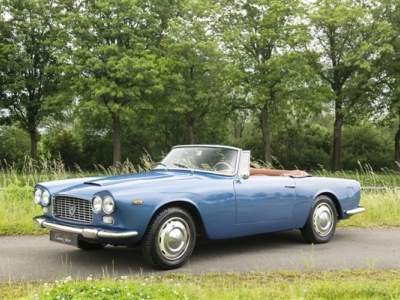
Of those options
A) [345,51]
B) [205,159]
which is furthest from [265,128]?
[205,159]

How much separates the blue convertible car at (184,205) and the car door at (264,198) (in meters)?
0.01

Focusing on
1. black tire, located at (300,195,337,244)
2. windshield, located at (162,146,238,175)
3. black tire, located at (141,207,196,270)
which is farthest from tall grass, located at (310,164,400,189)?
black tire, located at (141,207,196,270)

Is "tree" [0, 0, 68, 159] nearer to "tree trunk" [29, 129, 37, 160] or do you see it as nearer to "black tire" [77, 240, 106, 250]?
"tree trunk" [29, 129, 37, 160]

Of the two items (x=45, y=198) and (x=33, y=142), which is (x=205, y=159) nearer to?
(x=45, y=198)

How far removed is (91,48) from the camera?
33438mm

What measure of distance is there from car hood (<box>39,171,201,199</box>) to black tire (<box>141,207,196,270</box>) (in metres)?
0.37

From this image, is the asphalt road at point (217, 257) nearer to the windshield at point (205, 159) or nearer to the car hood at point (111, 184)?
the car hood at point (111, 184)

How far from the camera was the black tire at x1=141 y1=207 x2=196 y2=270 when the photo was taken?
221 inches

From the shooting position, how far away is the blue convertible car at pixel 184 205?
5535 mm

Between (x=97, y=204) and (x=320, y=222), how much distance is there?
347 cm

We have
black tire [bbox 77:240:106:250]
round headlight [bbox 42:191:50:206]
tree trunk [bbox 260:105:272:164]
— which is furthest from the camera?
tree trunk [bbox 260:105:272:164]

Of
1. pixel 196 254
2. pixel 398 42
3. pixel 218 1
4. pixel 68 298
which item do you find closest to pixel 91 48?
pixel 218 1

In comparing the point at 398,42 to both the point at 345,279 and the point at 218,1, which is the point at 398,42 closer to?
the point at 218,1

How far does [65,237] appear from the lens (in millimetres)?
5773
